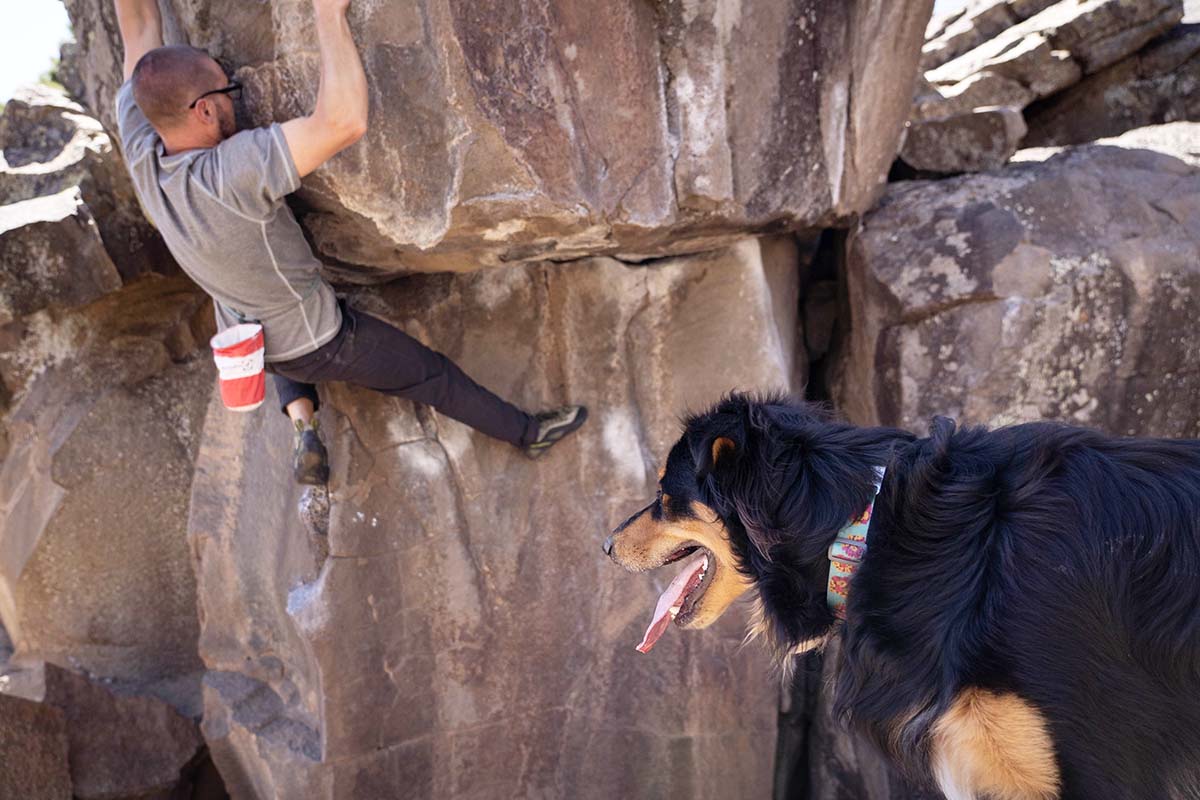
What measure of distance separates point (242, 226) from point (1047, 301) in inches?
113

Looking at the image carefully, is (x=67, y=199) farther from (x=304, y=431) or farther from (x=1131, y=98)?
(x=1131, y=98)

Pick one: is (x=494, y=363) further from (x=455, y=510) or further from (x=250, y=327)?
(x=250, y=327)

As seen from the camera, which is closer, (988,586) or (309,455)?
(988,586)

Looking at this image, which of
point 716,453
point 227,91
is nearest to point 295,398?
point 227,91

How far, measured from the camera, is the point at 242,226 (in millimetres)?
2951

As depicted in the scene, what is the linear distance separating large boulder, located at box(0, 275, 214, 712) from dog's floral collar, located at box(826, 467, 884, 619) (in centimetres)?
360

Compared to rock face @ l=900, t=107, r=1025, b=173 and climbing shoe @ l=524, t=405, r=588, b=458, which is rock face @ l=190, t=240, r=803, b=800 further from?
rock face @ l=900, t=107, r=1025, b=173

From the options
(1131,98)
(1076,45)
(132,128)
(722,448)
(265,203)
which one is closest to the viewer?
(722,448)

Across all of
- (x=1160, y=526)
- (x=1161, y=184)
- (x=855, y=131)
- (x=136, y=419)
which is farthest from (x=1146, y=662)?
(x=136, y=419)

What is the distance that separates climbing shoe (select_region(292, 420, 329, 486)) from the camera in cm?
347

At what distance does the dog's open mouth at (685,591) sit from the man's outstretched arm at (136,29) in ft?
7.35

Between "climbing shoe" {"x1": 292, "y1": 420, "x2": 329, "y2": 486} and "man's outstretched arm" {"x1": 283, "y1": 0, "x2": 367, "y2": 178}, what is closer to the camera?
"man's outstretched arm" {"x1": 283, "y1": 0, "x2": 367, "y2": 178}

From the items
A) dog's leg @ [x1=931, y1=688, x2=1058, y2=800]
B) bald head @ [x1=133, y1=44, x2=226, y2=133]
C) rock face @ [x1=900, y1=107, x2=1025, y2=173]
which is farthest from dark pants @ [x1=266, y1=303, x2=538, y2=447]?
rock face @ [x1=900, y1=107, x2=1025, y2=173]

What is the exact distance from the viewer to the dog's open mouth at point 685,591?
271 cm
